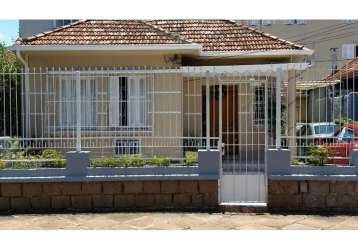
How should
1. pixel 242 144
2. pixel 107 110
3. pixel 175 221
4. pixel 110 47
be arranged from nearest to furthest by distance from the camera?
Answer: pixel 175 221
pixel 242 144
pixel 107 110
pixel 110 47

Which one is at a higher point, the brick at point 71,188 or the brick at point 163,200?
the brick at point 71,188

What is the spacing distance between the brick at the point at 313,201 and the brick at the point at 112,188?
317 cm

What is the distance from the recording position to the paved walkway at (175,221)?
7027 mm

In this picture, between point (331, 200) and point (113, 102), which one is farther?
point (113, 102)

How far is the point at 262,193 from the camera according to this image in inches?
329

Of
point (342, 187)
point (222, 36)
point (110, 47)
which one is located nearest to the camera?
point (342, 187)

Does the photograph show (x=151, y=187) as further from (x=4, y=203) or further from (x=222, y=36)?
(x=222, y=36)

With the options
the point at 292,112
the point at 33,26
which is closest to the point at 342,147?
the point at 292,112

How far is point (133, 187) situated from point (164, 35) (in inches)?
234

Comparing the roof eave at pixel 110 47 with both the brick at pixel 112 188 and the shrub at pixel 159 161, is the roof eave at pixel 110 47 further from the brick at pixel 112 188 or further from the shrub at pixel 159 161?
the brick at pixel 112 188

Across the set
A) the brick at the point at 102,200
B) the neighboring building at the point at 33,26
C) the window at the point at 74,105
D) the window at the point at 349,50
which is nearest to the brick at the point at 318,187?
the brick at the point at 102,200

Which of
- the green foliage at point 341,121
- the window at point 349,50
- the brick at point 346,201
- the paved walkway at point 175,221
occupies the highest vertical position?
the window at point 349,50

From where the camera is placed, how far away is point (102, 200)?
7.95 meters

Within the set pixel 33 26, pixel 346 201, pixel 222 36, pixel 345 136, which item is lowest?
pixel 346 201
